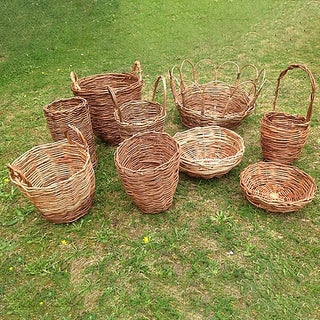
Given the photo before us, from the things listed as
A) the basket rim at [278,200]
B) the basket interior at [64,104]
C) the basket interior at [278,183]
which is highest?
the basket interior at [64,104]

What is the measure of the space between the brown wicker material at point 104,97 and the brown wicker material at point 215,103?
0.38 m

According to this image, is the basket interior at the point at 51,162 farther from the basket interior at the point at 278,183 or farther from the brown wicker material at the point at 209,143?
the basket interior at the point at 278,183

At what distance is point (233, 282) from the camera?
7.14 feet

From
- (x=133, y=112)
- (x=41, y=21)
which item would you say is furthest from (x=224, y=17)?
(x=133, y=112)

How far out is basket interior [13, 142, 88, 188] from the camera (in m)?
2.74

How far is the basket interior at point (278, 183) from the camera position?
2709 mm

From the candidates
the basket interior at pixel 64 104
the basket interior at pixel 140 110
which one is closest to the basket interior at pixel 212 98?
the basket interior at pixel 140 110

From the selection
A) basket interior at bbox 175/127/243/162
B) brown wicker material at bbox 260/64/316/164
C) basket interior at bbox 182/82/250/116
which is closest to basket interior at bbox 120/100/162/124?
basket interior at bbox 175/127/243/162

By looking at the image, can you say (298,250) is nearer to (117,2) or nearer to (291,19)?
(291,19)

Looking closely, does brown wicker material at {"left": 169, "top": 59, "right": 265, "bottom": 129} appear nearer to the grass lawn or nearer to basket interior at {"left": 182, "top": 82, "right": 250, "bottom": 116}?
basket interior at {"left": 182, "top": 82, "right": 250, "bottom": 116}

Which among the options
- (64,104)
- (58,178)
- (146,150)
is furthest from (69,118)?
(146,150)

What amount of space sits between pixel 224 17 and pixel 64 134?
17.3ft

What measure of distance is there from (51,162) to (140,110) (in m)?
0.98

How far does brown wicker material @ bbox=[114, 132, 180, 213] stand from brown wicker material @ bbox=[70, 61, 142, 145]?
0.58 meters
